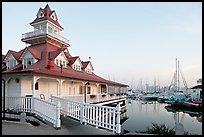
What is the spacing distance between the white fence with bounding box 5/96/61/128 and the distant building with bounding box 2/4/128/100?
2.50ft

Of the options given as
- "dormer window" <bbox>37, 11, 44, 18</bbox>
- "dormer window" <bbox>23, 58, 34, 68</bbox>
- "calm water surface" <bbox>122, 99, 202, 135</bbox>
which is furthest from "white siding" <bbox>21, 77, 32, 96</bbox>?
"dormer window" <bbox>37, 11, 44, 18</bbox>

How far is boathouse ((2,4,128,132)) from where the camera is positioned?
427 inches

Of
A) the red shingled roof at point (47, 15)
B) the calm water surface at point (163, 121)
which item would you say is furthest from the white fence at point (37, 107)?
the red shingled roof at point (47, 15)

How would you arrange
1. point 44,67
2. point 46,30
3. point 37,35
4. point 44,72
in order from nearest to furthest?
point 44,72 → point 44,67 → point 37,35 → point 46,30

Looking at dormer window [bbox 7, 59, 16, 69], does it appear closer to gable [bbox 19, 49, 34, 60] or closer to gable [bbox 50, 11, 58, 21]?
gable [bbox 19, 49, 34, 60]

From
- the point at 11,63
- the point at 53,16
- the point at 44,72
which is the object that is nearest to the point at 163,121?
the point at 44,72

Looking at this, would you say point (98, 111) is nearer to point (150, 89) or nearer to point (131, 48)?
point (131, 48)

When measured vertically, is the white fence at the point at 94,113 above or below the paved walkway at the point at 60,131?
above

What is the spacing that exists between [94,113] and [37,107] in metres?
3.57

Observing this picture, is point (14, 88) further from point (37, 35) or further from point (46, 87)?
point (37, 35)

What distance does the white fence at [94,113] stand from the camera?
707 cm

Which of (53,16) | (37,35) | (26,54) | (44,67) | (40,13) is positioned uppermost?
(40,13)

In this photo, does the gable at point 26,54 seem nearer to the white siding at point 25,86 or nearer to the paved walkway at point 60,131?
the white siding at point 25,86

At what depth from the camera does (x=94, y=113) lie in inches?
316
